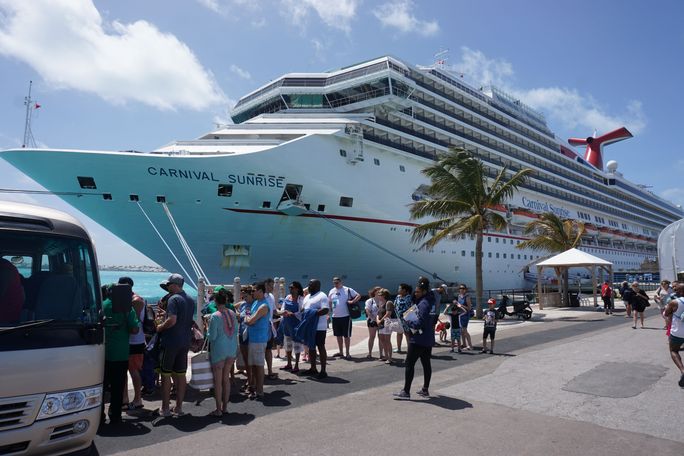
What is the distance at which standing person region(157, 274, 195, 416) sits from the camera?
15.4ft

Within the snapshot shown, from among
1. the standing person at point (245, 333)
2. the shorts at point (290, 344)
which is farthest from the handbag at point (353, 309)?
the standing person at point (245, 333)

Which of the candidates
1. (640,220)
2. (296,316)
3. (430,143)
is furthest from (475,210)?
(640,220)

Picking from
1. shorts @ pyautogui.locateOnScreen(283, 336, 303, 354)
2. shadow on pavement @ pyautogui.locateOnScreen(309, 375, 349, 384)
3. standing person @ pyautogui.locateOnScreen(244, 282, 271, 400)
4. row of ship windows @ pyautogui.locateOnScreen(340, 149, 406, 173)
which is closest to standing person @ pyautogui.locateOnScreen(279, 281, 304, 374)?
shorts @ pyautogui.locateOnScreen(283, 336, 303, 354)

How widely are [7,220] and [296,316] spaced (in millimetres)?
4547

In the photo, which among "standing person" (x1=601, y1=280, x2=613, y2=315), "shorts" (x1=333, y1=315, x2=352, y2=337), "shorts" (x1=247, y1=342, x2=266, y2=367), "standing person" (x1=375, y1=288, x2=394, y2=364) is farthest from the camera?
"standing person" (x1=601, y1=280, x2=613, y2=315)

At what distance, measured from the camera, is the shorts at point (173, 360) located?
471 centimetres

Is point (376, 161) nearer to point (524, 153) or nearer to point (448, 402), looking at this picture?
point (448, 402)

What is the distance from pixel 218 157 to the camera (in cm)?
1586

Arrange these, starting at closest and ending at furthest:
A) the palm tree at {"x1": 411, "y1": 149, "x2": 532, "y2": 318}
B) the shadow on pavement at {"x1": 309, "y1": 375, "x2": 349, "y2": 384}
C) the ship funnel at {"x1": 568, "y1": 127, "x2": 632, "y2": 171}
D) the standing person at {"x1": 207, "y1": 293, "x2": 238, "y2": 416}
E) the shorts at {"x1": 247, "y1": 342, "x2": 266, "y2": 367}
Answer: the standing person at {"x1": 207, "y1": 293, "x2": 238, "y2": 416}, the shorts at {"x1": 247, "y1": 342, "x2": 266, "y2": 367}, the shadow on pavement at {"x1": 309, "y1": 375, "x2": 349, "y2": 384}, the palm tree at {"x1": 411, "y1": 149, "x2": 532, "y2": 318}, the ship funnel at {"x1": 568, "y1": 127, "x2": 632, "y2": 171}

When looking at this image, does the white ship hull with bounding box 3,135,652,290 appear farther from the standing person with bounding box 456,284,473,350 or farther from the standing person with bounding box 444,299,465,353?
the standing person with bounding box 444,299,465,353

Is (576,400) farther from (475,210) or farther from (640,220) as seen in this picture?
(640,220)

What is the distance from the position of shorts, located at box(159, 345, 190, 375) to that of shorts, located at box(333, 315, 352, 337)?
380 cm

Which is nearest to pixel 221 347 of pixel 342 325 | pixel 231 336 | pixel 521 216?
pixel 231 336

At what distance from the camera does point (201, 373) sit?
15.9 ft
